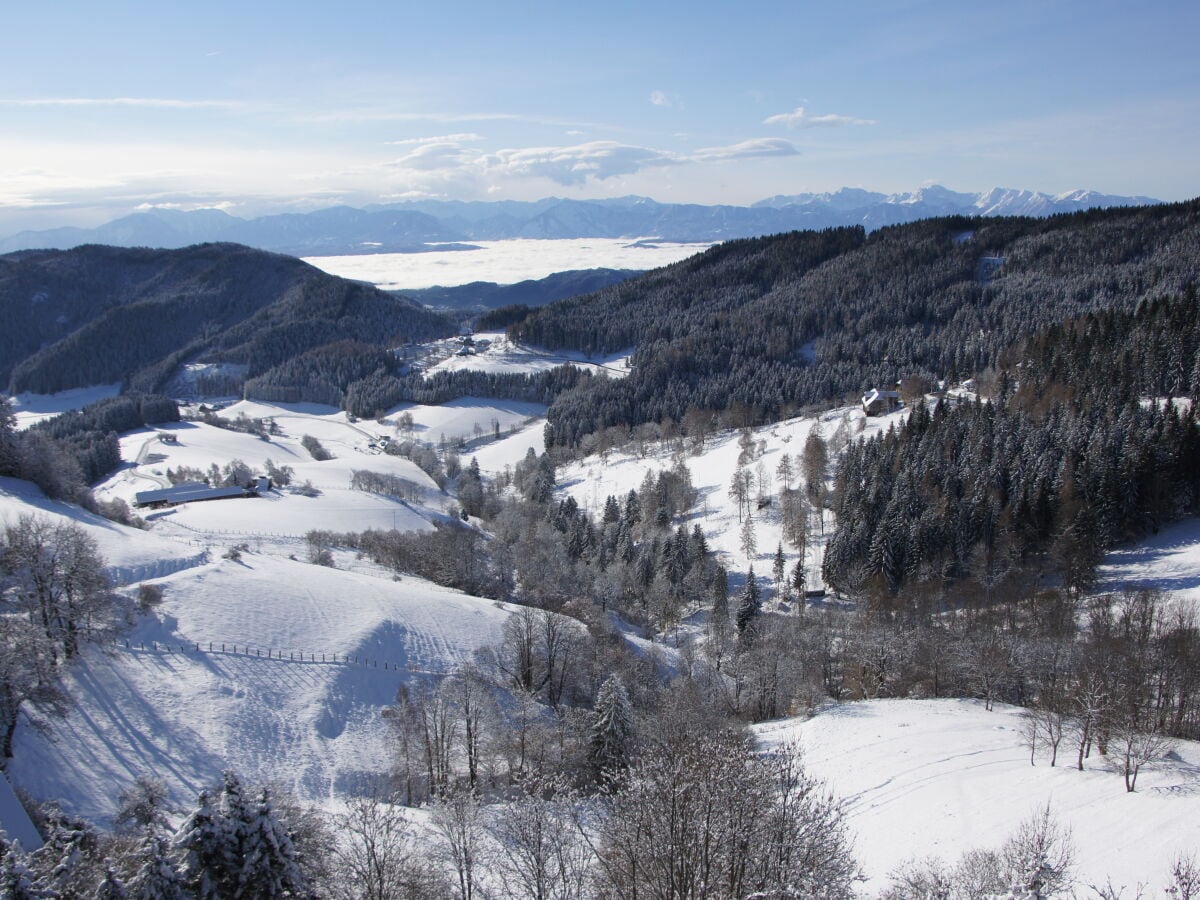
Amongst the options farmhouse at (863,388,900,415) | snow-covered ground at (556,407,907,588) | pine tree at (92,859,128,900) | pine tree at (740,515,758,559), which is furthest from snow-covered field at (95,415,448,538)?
farmhouse at (863,388,900,415)

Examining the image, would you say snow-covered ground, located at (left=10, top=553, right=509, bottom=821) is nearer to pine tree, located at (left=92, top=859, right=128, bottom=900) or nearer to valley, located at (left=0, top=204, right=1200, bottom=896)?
valley, located at (left=0, top=204, right=1200, bottom=896)

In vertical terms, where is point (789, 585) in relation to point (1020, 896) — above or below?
below

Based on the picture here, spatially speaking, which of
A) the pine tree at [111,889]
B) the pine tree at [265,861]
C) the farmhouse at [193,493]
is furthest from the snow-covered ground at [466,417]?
the pine tree at [111,889]

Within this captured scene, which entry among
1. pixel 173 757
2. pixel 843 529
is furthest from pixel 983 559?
pixel 173 757

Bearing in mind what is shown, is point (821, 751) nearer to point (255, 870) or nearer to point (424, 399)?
point (255, 870)

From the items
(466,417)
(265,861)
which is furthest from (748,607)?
(466,417)

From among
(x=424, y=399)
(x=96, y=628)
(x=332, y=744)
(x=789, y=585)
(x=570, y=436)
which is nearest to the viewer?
(x=332, y=744)
